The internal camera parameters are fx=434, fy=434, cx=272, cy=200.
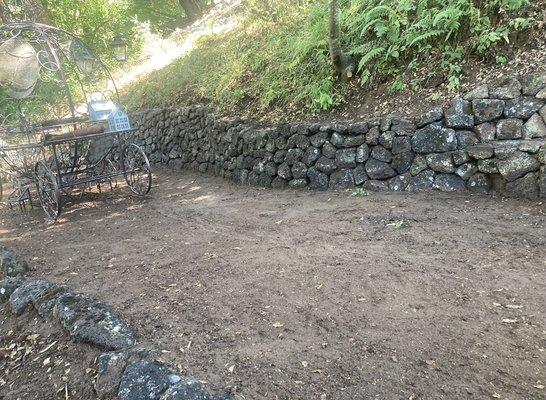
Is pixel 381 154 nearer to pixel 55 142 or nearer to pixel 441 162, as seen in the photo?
pixel 441 162

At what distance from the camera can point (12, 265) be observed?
16.5 ft

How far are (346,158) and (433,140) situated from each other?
1324 millimetres

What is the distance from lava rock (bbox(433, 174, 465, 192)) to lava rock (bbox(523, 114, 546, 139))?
94 centimetres

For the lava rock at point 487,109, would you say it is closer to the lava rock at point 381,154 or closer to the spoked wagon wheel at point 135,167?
the lava rock at point 381,154

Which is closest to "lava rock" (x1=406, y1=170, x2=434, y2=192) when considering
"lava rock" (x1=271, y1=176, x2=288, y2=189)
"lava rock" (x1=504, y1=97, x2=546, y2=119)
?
"lava rock" (x1=504, y1=97, x2=546, y2=119)

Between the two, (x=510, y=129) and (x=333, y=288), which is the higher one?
(x=510, y=129)

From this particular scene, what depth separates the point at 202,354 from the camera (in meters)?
3.07

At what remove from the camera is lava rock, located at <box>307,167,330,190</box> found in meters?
7.03

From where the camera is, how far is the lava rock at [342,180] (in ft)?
22.2

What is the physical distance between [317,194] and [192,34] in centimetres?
1150

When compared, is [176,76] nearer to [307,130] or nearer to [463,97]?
[307,130]

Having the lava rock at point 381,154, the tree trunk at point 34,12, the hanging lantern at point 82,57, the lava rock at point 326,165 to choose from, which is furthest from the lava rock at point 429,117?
the tree trunk at point 34,12

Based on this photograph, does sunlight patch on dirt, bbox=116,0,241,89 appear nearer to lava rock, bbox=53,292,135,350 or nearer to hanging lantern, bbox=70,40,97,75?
hanging lantern, bbox=70,40,97,75

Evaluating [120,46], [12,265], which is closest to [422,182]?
[12,265]
